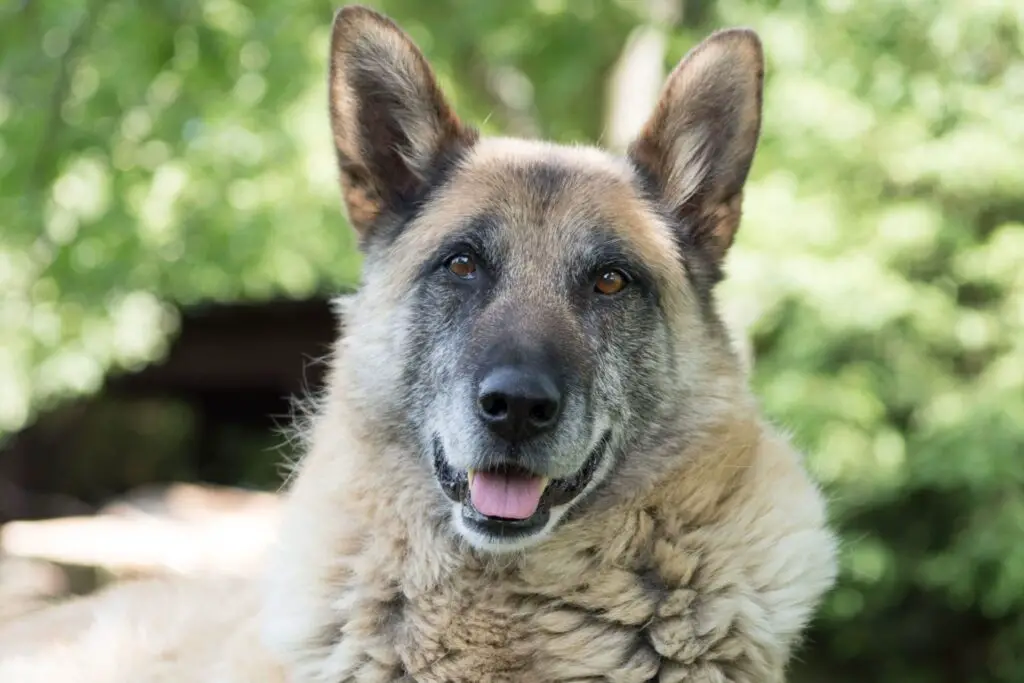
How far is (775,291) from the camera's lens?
7051 millimetres

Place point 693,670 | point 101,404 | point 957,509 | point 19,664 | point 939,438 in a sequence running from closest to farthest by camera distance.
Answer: point 693,670
point 19,664
point 939,438
point 957,509
point 101,404

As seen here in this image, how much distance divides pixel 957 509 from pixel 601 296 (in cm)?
537

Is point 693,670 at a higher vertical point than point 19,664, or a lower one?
higher

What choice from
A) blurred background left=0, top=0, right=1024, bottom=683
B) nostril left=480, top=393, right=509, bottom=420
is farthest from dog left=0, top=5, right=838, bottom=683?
blurred background left=0, top=0, right=1024, bottom=683

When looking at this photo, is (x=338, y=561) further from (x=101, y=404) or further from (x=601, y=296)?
(x=101, y=404)

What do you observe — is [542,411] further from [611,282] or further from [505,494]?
[611,282]

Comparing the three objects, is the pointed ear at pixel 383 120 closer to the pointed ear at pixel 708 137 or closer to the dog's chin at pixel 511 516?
the pointed ear at pixel 708 137

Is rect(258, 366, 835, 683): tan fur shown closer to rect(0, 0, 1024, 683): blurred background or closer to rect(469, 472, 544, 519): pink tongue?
rect(469, 472, 544, 519): pink tongue

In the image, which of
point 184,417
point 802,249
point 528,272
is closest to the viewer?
point 528,272

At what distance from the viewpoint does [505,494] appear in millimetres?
2918

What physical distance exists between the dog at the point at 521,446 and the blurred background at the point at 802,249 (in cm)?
274

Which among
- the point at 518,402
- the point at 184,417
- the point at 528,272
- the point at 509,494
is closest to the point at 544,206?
the point at 528,272

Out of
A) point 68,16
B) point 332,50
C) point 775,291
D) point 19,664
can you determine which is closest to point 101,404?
point 68,16

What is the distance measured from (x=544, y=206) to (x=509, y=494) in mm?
884
